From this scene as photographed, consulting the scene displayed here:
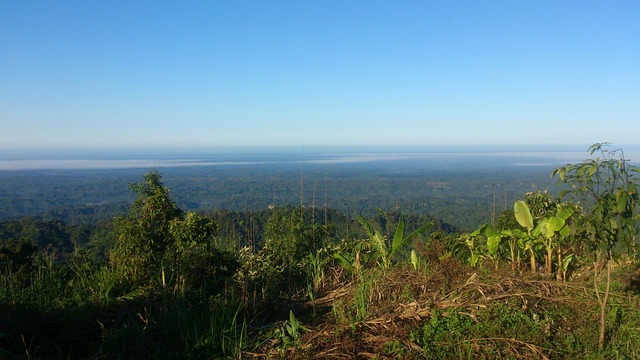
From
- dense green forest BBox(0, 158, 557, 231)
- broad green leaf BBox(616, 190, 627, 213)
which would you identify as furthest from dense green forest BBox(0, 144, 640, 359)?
dense green forest BBox(0, 158, 557, 231)

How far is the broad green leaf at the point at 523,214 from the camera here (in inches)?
192

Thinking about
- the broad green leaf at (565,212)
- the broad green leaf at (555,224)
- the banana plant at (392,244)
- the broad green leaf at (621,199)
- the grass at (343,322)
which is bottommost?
the grass at (343,322)

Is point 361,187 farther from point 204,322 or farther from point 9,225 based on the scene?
point 204,322

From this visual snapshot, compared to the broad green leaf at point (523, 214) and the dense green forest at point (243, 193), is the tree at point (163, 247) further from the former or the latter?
the dense green forest at point (243, 193)

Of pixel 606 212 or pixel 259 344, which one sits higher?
pixel 606 212

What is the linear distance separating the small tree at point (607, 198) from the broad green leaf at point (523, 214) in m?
1.80

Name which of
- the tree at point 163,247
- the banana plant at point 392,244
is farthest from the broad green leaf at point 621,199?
the tree at point 163,247

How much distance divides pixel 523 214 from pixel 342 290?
7.97 feet

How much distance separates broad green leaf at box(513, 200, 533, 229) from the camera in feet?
16.0

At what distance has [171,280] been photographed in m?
4.18

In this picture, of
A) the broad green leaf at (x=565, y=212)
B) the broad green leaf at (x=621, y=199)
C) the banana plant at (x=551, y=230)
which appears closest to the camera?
the broad green leaf at (x=621, y=199)

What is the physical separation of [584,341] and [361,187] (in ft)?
195

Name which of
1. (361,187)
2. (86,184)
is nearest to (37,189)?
(86,184)

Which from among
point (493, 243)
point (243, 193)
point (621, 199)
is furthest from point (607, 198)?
point (243, 193)
